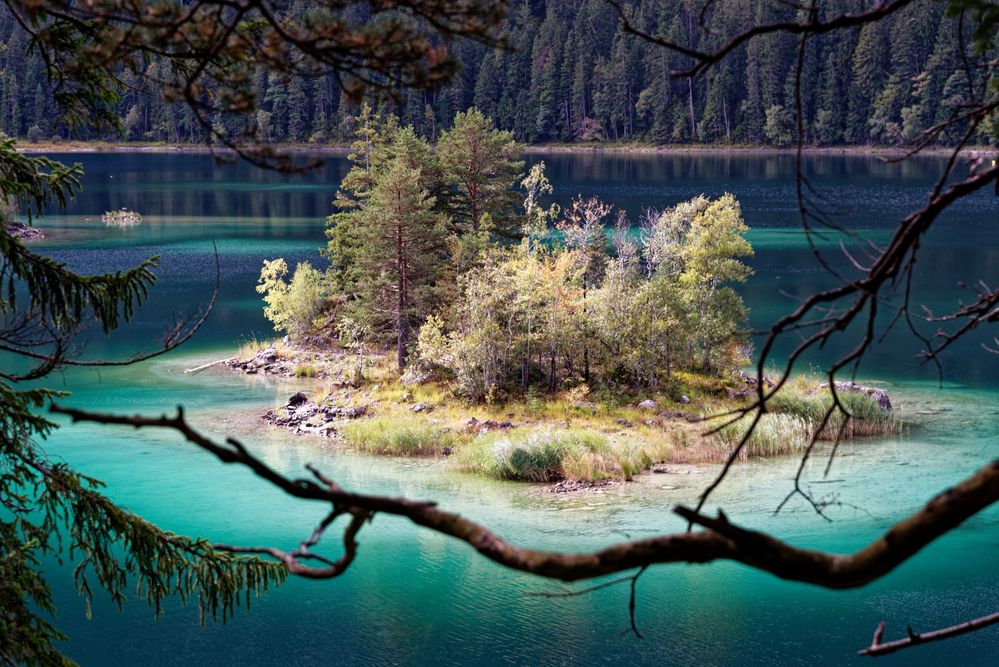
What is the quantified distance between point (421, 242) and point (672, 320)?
7.94 m

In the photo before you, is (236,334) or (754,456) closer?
(754,456)

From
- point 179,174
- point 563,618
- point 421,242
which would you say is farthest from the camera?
point 179,174

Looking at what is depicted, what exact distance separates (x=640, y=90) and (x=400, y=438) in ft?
379

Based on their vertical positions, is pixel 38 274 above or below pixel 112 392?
above

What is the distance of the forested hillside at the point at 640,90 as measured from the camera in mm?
116750

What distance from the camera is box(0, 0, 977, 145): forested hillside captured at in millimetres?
116750

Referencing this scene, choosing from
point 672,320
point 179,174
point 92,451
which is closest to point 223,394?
point 92,451

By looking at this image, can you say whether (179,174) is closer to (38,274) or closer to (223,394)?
(223,394)

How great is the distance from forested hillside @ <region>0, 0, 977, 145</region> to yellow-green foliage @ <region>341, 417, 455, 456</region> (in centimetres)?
9106

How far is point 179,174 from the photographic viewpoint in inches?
Result: 4129

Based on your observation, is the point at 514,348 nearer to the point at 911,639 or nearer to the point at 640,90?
the point at 911,639

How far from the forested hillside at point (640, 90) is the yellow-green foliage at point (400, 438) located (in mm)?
91061

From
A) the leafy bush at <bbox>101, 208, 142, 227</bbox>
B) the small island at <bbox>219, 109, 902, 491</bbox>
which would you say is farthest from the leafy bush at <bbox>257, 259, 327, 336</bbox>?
the leafy bush at <bbox>101, 208, 142, 227</bbox>

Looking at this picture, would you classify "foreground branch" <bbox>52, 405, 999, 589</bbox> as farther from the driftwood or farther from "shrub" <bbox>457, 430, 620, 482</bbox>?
the driftwood
